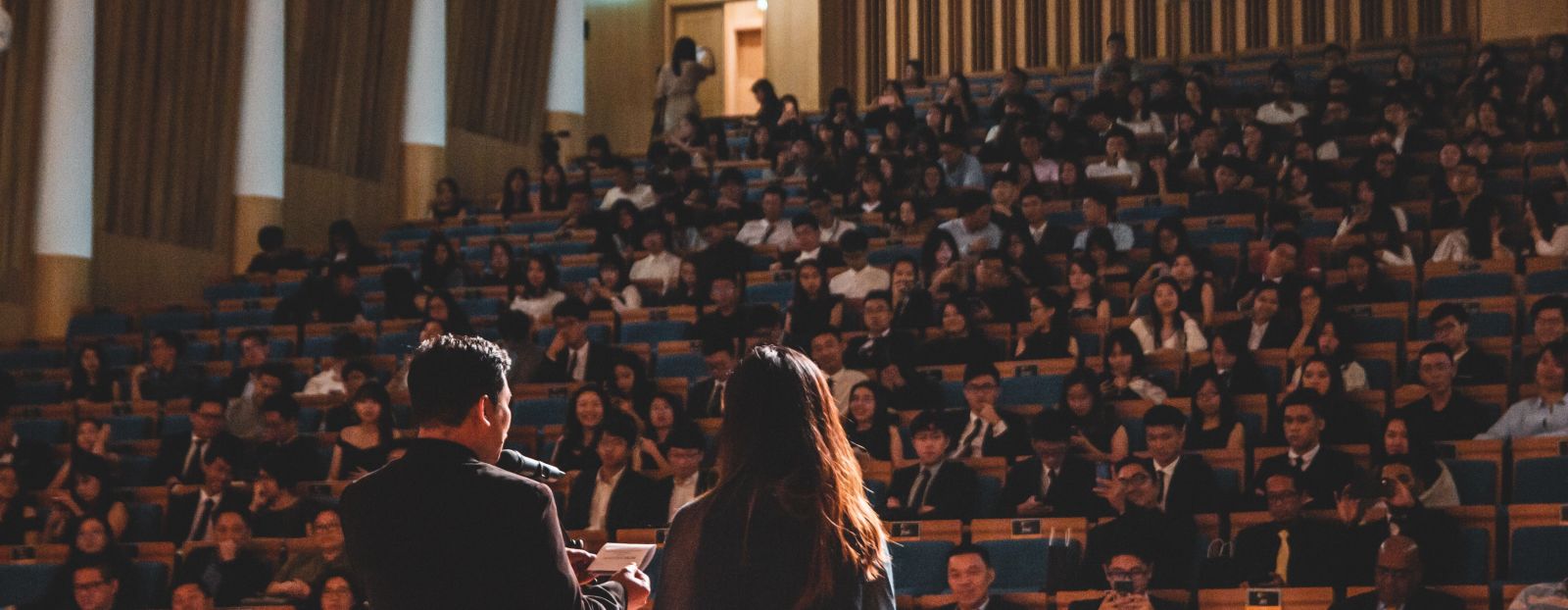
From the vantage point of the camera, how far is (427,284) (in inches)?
447

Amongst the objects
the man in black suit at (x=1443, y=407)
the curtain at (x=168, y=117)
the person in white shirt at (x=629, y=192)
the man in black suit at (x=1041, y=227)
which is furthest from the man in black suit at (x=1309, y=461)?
the curtain at (x=168, y=117)

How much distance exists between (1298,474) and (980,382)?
1.42 m

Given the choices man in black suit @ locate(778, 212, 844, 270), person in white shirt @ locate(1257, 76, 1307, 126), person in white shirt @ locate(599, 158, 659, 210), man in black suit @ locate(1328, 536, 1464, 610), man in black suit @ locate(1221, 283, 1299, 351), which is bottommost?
man in black suit @ locate(1328, 536, 1464, 610)

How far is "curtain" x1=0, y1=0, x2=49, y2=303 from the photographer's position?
12.5 metres

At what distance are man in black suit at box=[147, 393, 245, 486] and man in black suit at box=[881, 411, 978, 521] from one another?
349 centimetres

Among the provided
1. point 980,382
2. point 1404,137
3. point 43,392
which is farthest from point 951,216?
point 43,392

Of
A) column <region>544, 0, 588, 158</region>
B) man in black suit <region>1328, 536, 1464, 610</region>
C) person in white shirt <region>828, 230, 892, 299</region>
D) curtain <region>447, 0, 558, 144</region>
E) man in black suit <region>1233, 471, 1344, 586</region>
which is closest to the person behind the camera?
man in black suit <region>1328, 536, 1464, 610</region>

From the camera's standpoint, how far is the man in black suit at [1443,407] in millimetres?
6953

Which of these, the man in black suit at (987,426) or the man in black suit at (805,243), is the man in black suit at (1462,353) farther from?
the man in black suit at (805,243)

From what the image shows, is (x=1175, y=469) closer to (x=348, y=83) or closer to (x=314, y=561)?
(x=314, y=561)

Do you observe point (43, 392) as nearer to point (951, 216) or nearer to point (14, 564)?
point (14, 564)

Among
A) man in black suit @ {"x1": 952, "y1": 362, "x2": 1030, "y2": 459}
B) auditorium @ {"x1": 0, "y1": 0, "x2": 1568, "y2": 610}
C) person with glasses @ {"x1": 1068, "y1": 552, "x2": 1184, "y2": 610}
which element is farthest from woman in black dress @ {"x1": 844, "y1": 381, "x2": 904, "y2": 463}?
person with glasses @ {"x1": 1068, "y1": 552, "x2": 1184, "y2": 610}

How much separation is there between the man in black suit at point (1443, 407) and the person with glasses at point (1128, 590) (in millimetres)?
1727

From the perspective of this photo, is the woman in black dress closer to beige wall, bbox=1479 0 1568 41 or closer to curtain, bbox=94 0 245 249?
curtain, bbox=94 0 245 249
